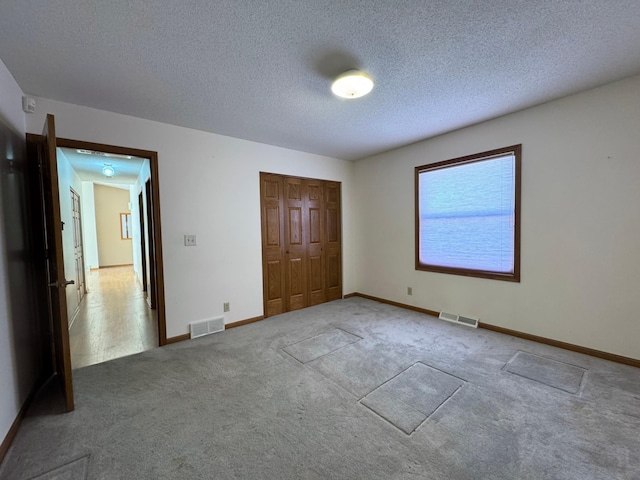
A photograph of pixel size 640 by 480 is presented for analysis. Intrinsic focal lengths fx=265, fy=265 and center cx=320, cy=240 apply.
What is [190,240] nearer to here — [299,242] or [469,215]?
[299,242]

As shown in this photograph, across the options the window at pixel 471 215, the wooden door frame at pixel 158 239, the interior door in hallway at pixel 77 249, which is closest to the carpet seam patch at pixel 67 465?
the wooden door frame at pixel 158 239

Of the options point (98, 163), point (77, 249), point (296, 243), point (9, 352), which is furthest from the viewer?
point (77, 249)

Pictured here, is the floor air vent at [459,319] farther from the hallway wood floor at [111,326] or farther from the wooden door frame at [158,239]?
the hallway wood floor at [111,326]

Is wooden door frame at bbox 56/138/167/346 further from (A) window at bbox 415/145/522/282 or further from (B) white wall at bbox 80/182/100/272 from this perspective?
(B) white wall at bbox 80/182/100/272

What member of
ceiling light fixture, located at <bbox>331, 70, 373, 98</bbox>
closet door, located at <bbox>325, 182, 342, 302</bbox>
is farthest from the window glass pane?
ceiling light fixture, located at <bbox>331, 70, 373, 98</bbox>

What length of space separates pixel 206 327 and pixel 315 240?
2.12 metres

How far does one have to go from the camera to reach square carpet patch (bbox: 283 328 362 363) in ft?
8.87

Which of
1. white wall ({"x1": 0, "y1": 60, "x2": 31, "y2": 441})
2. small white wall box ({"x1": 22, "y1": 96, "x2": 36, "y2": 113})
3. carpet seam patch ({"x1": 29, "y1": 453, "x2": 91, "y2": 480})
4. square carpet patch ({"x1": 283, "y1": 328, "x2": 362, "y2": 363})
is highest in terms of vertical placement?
small white wall box ({"x1": 22, "y1": 96, "x2": 36, "y2": 113})

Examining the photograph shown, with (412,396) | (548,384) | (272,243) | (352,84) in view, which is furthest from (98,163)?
(548,384)

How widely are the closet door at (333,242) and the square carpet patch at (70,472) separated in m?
3.55

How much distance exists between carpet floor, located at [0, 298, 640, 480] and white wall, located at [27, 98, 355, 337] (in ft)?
2.48

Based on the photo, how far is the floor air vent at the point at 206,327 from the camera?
10.6 feet

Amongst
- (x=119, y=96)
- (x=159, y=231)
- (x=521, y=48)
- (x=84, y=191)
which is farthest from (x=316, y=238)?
(x=84, y=191)

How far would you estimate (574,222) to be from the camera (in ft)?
8.66
